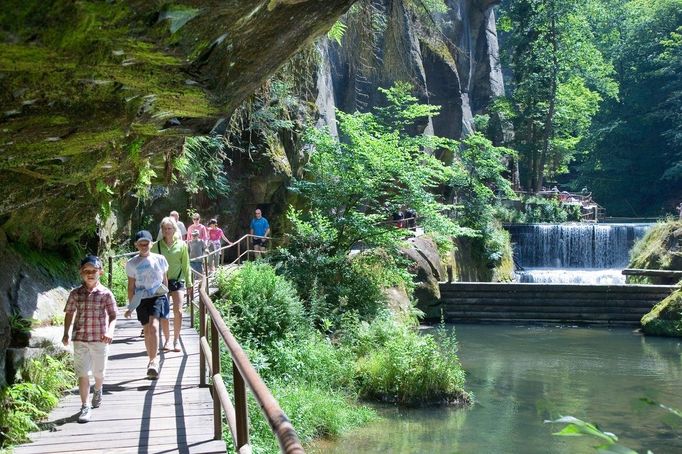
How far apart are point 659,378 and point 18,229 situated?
13.5 metres

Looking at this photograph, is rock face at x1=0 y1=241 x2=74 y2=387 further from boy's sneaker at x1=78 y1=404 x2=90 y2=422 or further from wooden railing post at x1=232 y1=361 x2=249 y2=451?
wooden railing post at x1=232 y1=361 x2=249 y2=451

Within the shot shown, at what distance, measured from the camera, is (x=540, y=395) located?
16016 mm

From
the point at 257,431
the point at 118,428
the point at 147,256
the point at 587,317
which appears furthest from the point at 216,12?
the point at 587,317

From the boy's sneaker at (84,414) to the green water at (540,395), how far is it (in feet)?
14.2

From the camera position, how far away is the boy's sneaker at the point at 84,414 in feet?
23.1

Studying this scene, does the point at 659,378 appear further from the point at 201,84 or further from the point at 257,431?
the point at 201,84

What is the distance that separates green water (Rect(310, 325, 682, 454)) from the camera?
12.4 meters

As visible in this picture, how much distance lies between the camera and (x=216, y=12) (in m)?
3.86

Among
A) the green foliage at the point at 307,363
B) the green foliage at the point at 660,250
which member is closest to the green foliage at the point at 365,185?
the green foliage at the point at 307,363

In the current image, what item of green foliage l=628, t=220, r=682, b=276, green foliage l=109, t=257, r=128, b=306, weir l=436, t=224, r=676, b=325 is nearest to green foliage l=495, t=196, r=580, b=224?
green foliage l=628, t=220, r=682, b=276

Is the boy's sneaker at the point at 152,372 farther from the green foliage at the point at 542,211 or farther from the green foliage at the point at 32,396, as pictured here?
the green foliage at the point at 542,211

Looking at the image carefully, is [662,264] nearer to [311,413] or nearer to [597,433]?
A: [311,413]

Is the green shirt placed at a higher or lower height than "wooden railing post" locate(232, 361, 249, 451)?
higher

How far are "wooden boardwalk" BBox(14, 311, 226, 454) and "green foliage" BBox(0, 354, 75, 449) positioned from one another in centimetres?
10
